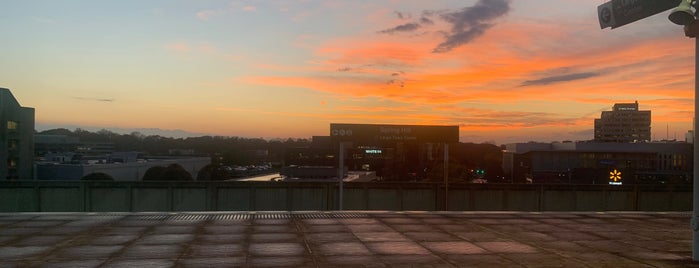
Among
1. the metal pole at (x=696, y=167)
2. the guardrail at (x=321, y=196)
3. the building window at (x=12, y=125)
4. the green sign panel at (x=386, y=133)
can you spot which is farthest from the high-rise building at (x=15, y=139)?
the metal pole at (x=696, y=167)

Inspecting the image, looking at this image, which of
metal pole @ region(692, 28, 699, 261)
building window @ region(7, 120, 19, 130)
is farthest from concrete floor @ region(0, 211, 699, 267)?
building window @ region(7, 120, 19, 130)

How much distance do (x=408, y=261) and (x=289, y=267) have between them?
8.11 ft

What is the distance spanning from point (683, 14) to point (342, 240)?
8.71 m

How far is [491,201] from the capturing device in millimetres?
28422

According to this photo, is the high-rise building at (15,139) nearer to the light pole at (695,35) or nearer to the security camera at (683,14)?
the light pole at (695,35)

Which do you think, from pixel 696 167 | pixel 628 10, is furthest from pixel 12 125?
pixel 696 167

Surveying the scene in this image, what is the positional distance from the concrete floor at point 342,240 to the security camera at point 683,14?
15.9 feet

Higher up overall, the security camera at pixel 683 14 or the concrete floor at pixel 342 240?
the security camera at pixel 683 14

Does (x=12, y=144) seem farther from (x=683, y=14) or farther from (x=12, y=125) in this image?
(x=683, y=14)

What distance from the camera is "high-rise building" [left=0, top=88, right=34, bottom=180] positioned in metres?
75.7

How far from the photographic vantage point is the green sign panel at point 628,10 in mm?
10625

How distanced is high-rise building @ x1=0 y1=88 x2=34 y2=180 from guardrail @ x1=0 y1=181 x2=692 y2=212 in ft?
189

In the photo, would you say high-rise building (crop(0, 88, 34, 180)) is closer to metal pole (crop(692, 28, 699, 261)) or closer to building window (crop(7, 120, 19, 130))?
building window (crop(7, 120, 19, 130))

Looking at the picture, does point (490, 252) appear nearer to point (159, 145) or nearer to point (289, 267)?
point (289, 267)
